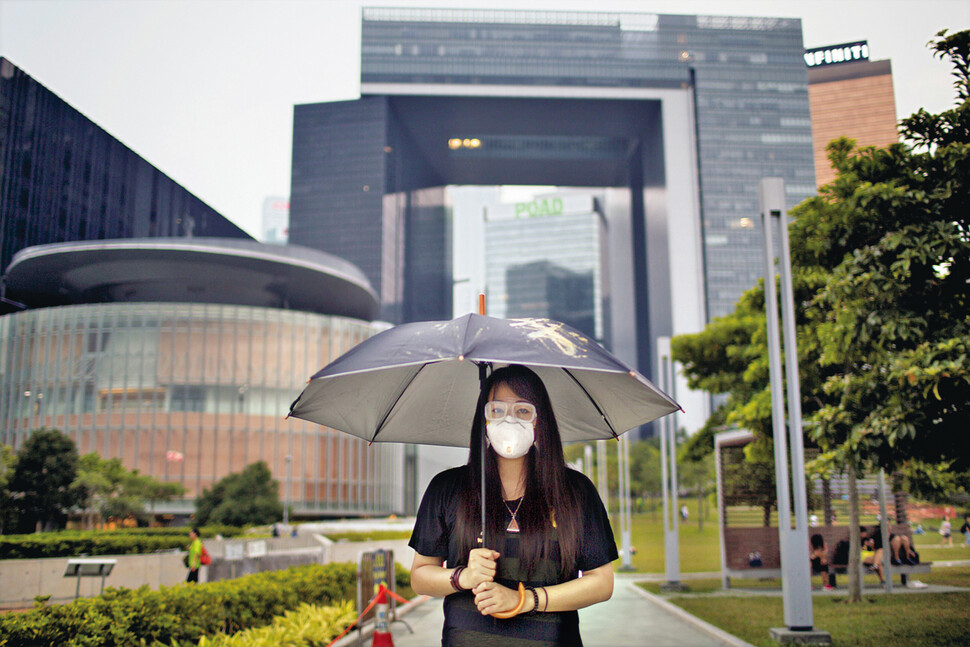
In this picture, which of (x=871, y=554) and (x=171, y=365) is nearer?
(x=871, y=554)

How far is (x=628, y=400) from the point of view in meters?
4.25

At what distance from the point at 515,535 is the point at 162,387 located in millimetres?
54561

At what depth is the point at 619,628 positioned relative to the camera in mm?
12680

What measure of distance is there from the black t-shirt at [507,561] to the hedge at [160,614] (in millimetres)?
4419

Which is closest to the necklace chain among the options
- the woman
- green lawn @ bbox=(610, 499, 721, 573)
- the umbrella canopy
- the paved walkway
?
the woman

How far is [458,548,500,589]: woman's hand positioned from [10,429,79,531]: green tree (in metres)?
32.2

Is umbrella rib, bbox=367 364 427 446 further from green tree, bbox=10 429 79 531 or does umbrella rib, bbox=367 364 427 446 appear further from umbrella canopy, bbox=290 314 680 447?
green tree, bbox=10 429 79 531

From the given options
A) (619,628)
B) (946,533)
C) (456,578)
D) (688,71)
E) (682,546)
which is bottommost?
(682,546)

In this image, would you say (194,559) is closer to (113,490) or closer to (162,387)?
(113,490)

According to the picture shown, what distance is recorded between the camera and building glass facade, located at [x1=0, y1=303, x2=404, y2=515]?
5303 cm

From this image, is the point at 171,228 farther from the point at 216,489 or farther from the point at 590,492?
the point at 590,492

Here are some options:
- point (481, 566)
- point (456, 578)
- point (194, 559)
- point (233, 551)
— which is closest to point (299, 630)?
point (194, 559)

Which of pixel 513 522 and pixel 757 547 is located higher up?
pixel 513 522

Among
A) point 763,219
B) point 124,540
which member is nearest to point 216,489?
point 124,540
